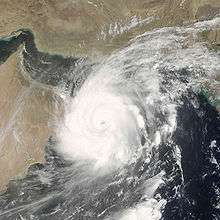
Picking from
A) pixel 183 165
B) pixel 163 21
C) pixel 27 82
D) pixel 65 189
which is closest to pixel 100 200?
pixel 65 189

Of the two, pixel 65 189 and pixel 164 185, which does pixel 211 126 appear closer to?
pixel 164 185

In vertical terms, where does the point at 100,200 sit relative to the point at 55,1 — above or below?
below

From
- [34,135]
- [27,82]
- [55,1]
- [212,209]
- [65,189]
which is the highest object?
[55,1]

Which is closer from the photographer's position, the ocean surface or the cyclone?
the ocean surface

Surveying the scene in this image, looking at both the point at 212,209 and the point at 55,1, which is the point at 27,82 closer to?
the point at 55,1

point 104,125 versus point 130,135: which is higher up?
point 104,125

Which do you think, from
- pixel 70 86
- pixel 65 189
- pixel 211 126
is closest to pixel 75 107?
pixel 70 86

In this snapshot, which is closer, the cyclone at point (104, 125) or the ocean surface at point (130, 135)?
the ocean surface at point (130, 135)

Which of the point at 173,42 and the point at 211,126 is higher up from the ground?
the point at 173,42
